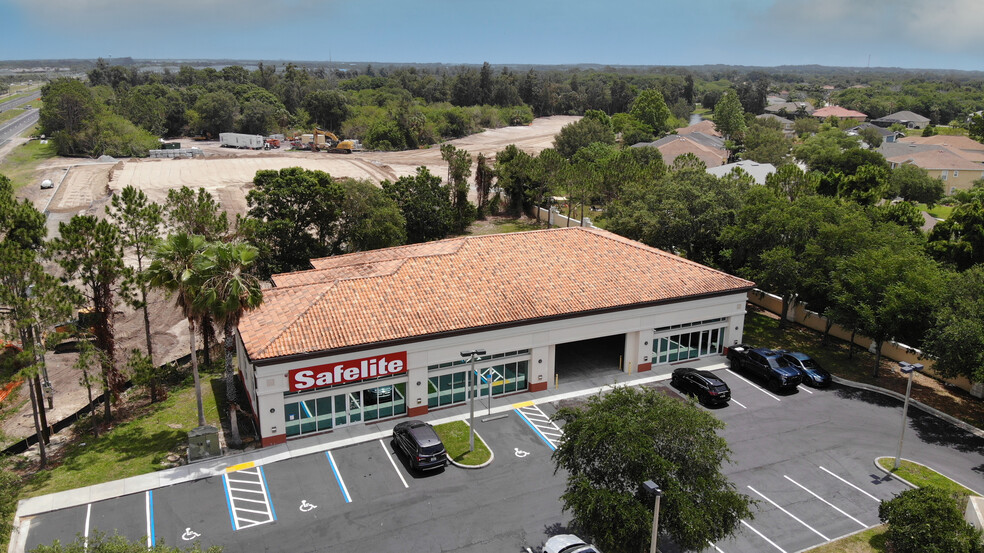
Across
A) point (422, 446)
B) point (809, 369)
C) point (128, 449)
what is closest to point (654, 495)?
point (422, 446)

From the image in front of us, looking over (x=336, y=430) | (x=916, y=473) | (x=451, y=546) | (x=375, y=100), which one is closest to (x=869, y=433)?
(x=916, y=473)

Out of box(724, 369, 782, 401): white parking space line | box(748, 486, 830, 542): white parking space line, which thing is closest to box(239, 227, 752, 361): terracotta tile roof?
box(724, 369, 782, 401): white parking space line

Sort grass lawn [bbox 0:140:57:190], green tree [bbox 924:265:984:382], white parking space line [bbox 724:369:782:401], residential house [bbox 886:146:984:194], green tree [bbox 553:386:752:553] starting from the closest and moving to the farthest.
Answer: green tree [bbox 553:386:752:553] → green tree [bbox 924:265:984:382] → white parking space line [bbox 724:369:782:401] → grass lawn [bbox 0:140:57:190] → residential house [bbox 886:146:984:194]

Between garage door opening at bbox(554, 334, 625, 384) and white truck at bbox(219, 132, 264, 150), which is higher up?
white truck at bbox(219, 132, 264, 150)

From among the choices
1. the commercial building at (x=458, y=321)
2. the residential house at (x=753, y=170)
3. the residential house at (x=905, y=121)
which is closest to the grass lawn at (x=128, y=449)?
the commercial building at (x=458, y=321)

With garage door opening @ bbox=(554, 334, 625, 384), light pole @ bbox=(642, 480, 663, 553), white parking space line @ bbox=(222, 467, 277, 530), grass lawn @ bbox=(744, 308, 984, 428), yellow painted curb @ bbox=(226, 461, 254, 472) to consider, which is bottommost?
white parking space line @ bbox=(222, 467, 277, 530)

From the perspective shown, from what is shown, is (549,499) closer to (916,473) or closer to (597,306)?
(597,306)

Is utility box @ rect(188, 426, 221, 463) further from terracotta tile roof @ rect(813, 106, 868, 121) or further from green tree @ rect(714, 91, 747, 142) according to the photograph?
terracotta tile roof @ rect(813, 106, 868, 121)

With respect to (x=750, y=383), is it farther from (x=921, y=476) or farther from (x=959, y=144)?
(x=959, y=144)
